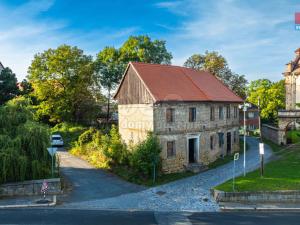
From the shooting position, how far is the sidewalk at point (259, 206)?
16625mm

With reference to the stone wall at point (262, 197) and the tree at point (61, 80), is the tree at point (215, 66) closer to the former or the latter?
the tree at point (61, 80)

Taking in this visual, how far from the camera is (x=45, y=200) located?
17.9m

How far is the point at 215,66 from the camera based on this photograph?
49375 mm

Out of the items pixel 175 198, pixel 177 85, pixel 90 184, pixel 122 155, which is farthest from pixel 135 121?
pixel 175 198

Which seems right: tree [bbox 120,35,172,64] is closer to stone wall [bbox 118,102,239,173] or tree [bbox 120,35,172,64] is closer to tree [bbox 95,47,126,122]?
tree [bbox 95,47,126,122]

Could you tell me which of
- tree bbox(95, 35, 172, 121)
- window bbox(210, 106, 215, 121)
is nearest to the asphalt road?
window bbox(210, 106, 215, 121)

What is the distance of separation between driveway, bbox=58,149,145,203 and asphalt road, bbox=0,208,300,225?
101 inches

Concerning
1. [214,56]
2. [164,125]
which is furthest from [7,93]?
[214,56]

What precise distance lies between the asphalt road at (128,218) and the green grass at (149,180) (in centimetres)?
639

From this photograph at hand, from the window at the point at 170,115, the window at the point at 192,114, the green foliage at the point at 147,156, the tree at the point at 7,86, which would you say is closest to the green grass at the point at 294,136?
the window at the point at 192,114

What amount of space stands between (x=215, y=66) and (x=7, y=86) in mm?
31595

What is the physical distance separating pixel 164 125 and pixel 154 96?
2.58m

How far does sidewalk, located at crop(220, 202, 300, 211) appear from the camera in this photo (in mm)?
16625

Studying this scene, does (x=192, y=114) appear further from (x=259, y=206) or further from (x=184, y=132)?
(x=259, y=206)
